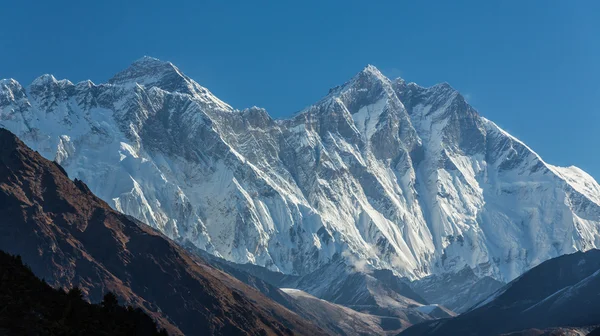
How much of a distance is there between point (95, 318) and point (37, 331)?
19226 mm

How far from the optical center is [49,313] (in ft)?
348

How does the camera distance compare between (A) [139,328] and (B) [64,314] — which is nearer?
(B) [64,314]

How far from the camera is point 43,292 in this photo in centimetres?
11706

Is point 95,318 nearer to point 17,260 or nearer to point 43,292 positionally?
point 43,292

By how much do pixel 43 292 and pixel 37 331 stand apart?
21.4 metres

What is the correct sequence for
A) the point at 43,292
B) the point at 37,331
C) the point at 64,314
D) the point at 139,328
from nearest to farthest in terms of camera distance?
the point at 37,331 < the point at 64,314 < the point at 43,292 < the point at 139,328

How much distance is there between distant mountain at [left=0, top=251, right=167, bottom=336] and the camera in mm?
98062

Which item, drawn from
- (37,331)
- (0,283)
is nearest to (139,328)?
(0,283)

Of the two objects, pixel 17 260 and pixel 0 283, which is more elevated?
pixel 17 260

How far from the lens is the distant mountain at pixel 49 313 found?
98062 millimetres

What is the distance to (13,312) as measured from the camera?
99.9m

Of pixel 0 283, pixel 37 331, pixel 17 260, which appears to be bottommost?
pixel 37 331

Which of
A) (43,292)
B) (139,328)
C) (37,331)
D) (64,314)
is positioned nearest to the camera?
(37,331)

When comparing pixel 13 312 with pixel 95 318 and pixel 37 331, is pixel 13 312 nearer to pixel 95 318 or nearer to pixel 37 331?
pixel 37 331
